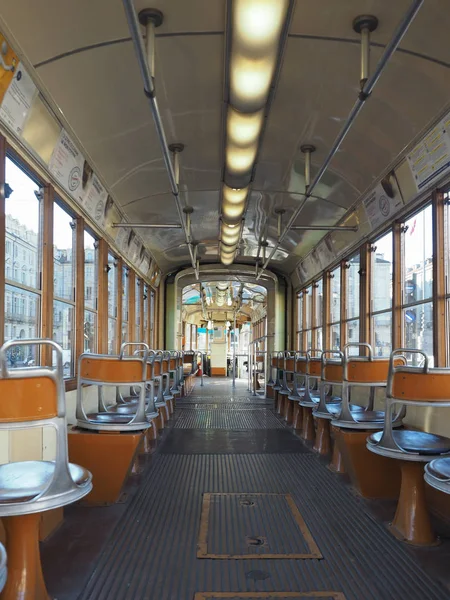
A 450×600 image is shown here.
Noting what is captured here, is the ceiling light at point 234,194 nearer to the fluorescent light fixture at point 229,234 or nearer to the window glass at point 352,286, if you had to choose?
the fluorescent light fixture at point 229,234

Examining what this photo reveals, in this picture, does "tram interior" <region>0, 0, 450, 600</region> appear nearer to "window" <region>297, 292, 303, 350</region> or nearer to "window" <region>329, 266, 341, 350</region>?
"window" <region>329, 266, 341, 350</region>

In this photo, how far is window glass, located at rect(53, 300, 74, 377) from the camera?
4277mm

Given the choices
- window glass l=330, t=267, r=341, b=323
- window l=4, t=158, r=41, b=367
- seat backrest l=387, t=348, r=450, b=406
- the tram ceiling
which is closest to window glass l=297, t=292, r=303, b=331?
window glass l=330, t=267, r=341, b=323

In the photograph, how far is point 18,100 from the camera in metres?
3.04

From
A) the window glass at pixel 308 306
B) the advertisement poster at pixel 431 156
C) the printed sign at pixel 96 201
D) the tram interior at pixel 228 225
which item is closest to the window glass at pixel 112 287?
the tram interior at pixel 228 225

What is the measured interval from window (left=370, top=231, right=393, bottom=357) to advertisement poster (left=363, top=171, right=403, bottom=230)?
212mm

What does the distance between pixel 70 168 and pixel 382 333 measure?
3.60 m

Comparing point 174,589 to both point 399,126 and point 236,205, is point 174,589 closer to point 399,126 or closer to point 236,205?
point 399,126

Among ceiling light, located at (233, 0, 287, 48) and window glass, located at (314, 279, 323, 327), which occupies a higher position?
ceiling light, located at (233, 0, 287, 48)

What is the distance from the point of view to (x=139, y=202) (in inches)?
237

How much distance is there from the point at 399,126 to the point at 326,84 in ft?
2.50

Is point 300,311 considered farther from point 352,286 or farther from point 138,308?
point 352,286

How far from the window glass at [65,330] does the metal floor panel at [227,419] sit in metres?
2.36

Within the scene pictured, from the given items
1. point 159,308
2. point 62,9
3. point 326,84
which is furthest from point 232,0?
point 159,308
